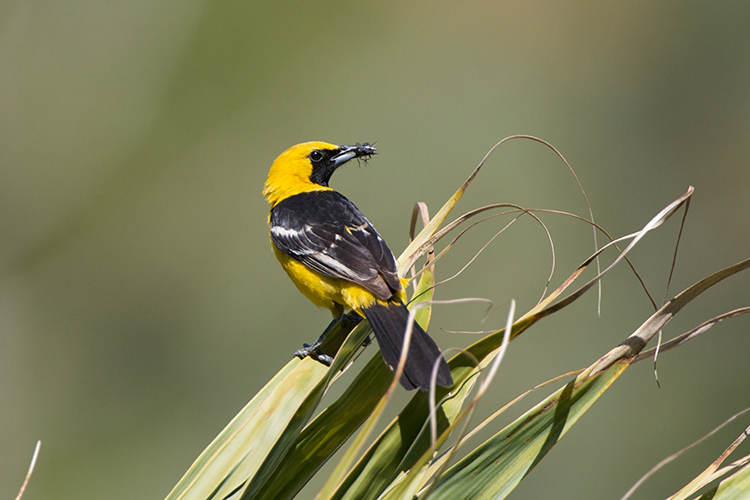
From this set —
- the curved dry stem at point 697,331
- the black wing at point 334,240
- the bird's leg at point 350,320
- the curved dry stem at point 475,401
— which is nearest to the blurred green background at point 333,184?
the black wing at point 334,240

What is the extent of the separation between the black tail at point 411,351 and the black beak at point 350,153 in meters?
1.64

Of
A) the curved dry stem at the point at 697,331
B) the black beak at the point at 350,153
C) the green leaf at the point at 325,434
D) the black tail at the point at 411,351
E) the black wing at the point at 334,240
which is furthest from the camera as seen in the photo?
the black beak at the point at 350,153

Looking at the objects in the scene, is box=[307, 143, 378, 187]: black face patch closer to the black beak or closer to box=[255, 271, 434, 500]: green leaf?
the black beak

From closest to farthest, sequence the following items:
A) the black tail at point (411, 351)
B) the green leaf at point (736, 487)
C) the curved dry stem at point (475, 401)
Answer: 1. the curved dry stem at point (475, 401)
2. the green leaf at point (736, 487)
3. the black tail at point (411, 351)

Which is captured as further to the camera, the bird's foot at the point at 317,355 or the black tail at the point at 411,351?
the bird's foot at the point at 317,355

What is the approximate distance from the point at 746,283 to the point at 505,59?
5.93 meters

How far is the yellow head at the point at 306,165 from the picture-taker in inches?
151

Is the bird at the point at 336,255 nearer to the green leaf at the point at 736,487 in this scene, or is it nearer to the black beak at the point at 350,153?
the black beak at the point at 350,153

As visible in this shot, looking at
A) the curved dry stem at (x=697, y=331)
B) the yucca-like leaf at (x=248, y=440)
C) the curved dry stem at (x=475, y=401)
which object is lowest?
the curved dry stem at (x=697, y=331)

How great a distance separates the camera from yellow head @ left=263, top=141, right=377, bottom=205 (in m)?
3.84

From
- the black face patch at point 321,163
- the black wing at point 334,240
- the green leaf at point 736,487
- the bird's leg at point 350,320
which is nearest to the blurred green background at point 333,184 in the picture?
the black face patch at point 321,163

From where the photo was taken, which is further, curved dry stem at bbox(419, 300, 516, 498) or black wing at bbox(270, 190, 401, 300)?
black wing at bbox(270, 190, 401, 300)

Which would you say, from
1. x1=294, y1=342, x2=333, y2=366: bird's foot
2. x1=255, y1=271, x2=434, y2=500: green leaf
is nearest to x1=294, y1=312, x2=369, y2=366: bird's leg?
x1=294, y1=342, x2=333, y2=366: bird's foot

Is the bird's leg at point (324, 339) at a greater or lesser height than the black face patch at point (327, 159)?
lesser
